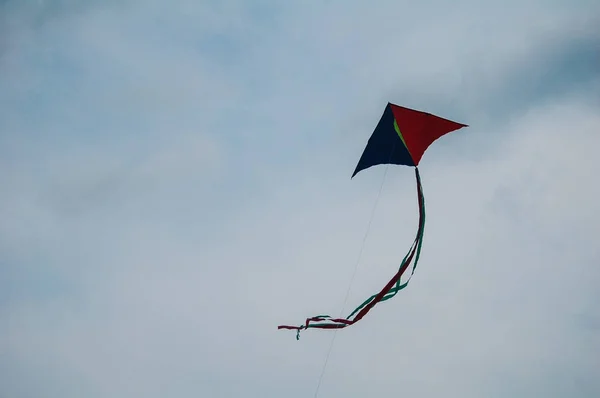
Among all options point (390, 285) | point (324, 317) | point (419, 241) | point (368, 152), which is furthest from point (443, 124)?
point (324, 317)

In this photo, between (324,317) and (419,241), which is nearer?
(324,317)

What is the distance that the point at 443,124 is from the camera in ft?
39.9

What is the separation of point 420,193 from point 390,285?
254 centimetres

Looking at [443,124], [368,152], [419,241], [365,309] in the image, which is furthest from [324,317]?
[443,124]

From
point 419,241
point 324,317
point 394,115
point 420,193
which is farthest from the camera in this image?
point 394,115

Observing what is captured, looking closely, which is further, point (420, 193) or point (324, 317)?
point (420, 193)

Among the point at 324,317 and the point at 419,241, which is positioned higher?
the point at 419,241

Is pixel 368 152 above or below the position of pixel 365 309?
above

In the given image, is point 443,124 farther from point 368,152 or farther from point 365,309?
point 365,309

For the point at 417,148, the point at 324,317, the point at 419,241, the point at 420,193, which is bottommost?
the point at 324,317

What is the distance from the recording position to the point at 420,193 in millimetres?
11109

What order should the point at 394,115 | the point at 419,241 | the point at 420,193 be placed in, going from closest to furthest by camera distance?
1. the point at 419,241
2. the point at 420,193
3. the point at 394,115

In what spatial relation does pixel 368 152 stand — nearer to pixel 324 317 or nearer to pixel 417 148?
pixel 417 148

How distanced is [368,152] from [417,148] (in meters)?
1.33
